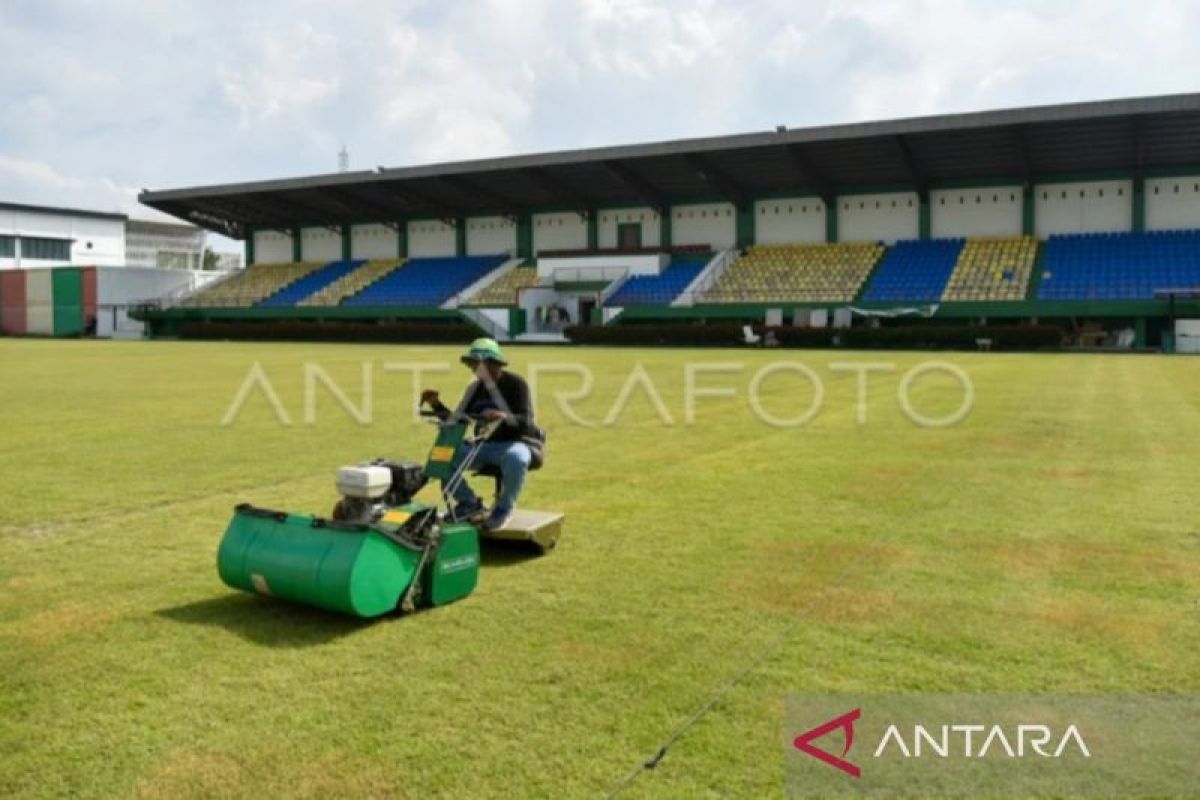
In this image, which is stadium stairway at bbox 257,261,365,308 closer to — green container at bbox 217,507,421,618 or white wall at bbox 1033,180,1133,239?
white wall at bbox 1033,180,1133,239

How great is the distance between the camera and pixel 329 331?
56344mm

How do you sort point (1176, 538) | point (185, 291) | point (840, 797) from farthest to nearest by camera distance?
point (185, 291) < point (1176, 538) < point (840, 797)

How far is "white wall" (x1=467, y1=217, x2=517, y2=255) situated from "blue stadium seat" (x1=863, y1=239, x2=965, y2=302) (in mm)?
23884

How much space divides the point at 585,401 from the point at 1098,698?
1402cm

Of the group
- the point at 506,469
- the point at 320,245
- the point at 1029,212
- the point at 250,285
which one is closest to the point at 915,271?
the point at 1029,212

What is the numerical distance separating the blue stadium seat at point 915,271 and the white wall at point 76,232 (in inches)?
2734

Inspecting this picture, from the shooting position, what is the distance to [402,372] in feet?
88.1

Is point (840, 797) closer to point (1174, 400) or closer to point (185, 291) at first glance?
point (1174, 400)

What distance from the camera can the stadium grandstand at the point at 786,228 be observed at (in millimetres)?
42531

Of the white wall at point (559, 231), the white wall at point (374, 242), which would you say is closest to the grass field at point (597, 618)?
the white wall at point (559, 231)

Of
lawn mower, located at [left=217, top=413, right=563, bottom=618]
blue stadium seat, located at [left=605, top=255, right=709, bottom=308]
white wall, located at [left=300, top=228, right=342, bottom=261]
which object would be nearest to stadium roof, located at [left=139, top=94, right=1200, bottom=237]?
white wall, located at [left=300, top=228, right=342, bottom=261]

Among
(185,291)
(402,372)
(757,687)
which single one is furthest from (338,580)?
(185,291)

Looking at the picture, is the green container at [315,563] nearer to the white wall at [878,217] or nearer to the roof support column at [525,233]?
the white wall at [878,217]

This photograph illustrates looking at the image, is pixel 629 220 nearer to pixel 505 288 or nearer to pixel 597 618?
pixel 505 288
